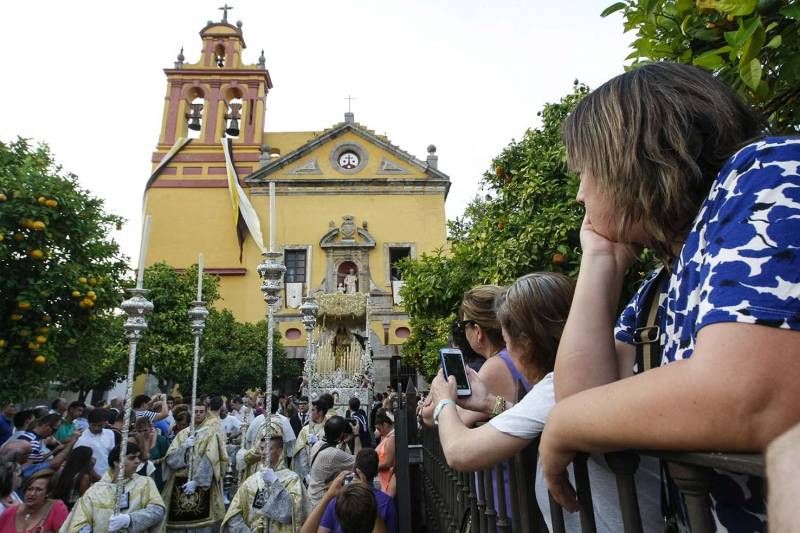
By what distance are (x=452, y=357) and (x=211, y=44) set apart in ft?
105

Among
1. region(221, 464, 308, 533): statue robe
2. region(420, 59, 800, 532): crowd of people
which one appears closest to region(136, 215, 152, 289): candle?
region(221, 464, 308, 533): statue robe

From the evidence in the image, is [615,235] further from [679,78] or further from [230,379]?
[230,379]

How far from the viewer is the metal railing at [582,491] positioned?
688 millimetres

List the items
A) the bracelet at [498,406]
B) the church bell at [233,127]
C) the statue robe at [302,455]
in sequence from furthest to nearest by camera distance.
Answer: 1. the church bell at [233,127]
2. the statue robe at [302,455]
3. the bracelet at [498,406]

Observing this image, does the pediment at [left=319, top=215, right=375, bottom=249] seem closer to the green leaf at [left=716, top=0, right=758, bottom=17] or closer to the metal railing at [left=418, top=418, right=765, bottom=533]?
the metal railing at [left=418, top=418, right=765, bottom=533]

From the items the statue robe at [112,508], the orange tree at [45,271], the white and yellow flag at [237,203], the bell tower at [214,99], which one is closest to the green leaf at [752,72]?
the statue robe at [112,508]

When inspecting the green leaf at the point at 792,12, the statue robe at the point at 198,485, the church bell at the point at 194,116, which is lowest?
the statue robe at the point at 198,485

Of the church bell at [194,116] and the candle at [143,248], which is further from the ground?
the church bell at [194,116]

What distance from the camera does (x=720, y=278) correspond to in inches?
28.9

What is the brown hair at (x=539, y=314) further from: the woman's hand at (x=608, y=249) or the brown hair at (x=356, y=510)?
the brown hair at (x=356, y=510)

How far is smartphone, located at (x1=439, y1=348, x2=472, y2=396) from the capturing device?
5.69 ft

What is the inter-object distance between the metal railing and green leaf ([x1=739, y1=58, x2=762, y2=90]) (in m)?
1.13

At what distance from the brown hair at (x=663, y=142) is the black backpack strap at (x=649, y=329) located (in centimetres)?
15

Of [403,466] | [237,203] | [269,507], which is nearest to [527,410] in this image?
[403,466]
